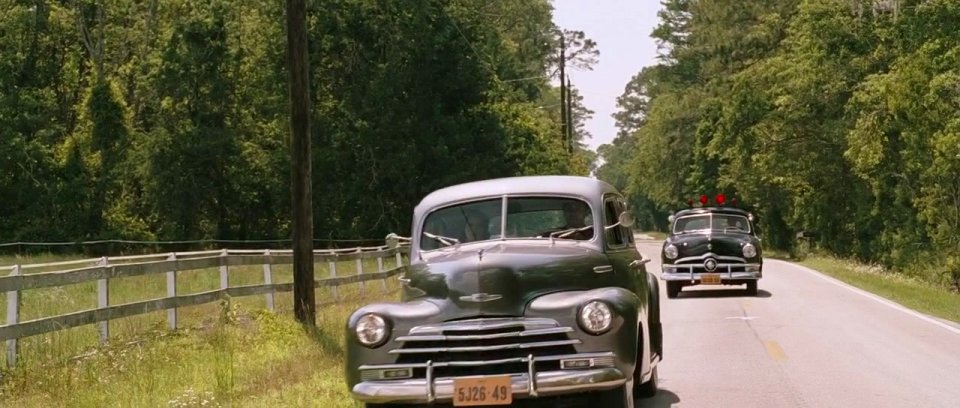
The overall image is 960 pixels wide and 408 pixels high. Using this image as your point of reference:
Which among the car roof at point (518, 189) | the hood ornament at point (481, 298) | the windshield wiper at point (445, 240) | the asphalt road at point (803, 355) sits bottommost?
the asphalt road at point (803, 355)

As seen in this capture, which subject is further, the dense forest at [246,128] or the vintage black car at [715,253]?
the dense forest at [246,128]

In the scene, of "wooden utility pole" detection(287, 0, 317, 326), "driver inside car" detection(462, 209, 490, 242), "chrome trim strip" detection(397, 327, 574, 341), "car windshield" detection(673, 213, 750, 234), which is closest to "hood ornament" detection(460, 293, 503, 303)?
"chrome trim strip" detection(397, 327, 574, 341)

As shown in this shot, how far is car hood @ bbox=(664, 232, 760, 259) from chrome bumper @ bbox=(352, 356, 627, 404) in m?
16.2

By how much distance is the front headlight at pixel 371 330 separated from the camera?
28.1 feet

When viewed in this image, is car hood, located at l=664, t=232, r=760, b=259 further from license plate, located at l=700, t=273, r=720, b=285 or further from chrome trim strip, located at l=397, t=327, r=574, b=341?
chrome trim strip, located at l=397, t=327, r=574, b=341

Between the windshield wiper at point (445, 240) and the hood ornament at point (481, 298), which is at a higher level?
the windshield wiper at point (445, 240)

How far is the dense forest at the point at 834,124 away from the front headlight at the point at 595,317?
108 feet

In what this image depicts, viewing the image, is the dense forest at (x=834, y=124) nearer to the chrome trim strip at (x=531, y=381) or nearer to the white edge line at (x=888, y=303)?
the white edge line at (x=888, y=303)

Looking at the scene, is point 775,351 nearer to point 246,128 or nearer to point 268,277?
point 268,277

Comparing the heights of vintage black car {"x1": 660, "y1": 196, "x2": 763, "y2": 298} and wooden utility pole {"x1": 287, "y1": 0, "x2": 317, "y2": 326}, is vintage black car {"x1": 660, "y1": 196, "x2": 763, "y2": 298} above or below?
below

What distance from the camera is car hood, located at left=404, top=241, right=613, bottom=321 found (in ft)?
28.7

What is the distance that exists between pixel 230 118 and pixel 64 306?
1449 inches

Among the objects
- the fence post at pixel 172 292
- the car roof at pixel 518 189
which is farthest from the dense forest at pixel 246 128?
the car roof at pixel 518 189

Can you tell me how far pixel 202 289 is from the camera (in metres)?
25.1
